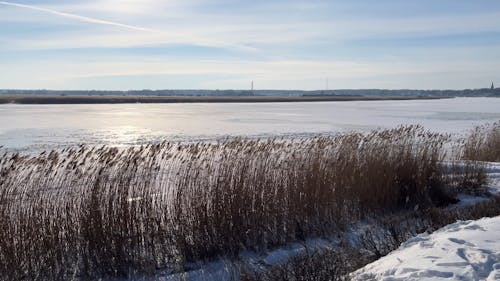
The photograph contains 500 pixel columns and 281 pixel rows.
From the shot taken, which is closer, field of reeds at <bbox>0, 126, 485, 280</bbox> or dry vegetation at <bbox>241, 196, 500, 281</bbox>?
dry vegetation at <bbox>241, 196, 500, 281</bbox>

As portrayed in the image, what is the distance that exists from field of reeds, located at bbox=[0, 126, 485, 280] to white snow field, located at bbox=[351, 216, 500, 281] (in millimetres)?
2402

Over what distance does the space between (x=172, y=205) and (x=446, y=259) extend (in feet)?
11.9

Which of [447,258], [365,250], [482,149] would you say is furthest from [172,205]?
[482,149]

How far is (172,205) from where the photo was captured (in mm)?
7184

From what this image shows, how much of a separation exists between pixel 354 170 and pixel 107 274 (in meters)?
4.61

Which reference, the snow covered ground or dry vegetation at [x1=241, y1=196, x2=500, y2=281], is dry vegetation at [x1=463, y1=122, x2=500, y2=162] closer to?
dry vegetation at [x1=241, y1=196, x2=500, y2=281]

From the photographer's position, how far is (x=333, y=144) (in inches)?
386

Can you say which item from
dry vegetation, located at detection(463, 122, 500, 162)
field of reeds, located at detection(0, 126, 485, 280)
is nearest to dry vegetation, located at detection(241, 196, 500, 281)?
field of reeds, located at detection(0, 126, 485, 280)

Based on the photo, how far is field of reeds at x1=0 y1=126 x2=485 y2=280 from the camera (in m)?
6.14

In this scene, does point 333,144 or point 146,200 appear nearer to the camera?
point 146,200

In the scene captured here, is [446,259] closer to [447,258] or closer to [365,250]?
[447,258]

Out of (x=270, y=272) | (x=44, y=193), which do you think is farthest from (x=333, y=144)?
(x=44, y=193)

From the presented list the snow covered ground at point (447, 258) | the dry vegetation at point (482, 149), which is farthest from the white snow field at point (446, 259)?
the dry vegetation at point (482, 149)

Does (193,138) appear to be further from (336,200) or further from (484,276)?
(484,276)
